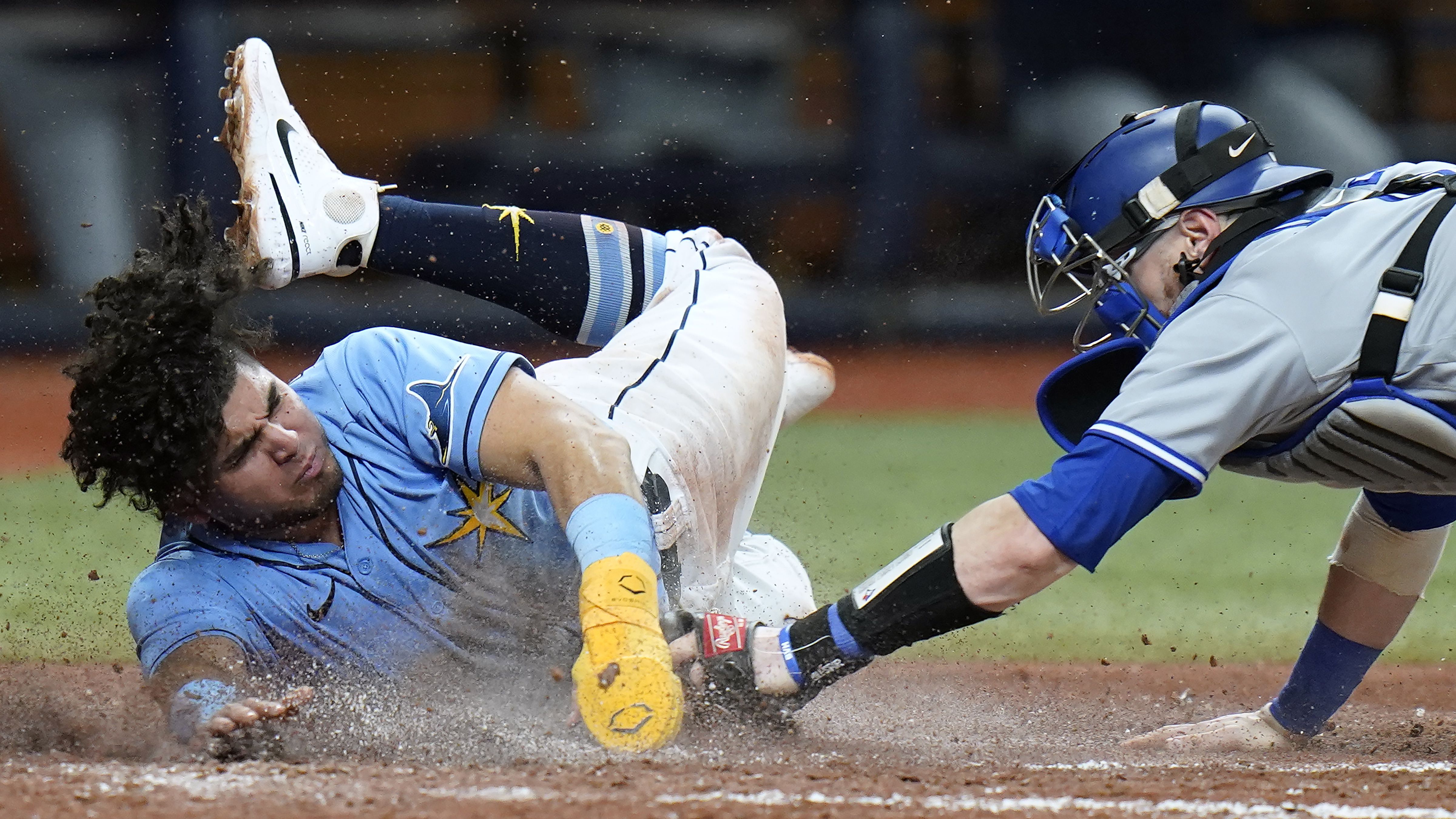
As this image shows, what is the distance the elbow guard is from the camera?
121 inches

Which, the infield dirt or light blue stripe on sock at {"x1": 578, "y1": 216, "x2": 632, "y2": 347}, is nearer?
the infield dirt

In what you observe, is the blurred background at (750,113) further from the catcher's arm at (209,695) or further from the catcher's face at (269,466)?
the catcher's arm at (209,695)

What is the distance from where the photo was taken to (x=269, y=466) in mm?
2645

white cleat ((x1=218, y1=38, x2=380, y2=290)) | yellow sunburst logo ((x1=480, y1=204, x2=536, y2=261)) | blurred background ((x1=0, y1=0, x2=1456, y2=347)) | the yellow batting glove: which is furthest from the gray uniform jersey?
blurred background ((x1=0, y1=0, x2=1456, y2=347))

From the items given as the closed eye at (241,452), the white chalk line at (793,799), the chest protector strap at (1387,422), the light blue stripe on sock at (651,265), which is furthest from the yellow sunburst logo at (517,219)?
the chest protector strap at (1387,422)

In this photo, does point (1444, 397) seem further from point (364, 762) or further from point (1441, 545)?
point (364, 762)

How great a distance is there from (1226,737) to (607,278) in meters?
1.90

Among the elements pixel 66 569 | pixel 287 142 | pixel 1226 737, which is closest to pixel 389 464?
pixel 287 142

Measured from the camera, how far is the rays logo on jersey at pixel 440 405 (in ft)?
9.03

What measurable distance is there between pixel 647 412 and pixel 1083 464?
1240 mm

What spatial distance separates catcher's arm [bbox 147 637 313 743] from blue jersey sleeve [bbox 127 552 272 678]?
0.9 inches

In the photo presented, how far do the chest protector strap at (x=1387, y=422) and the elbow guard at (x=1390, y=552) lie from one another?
47 centimetres

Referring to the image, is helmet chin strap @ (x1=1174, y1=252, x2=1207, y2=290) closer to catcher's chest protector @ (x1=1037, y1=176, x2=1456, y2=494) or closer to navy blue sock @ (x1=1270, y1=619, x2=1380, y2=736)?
catcher's chest protector @ (x1=1037, y1=176, x2=1456, y2=494)

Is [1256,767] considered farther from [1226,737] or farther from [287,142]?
[287,142]
